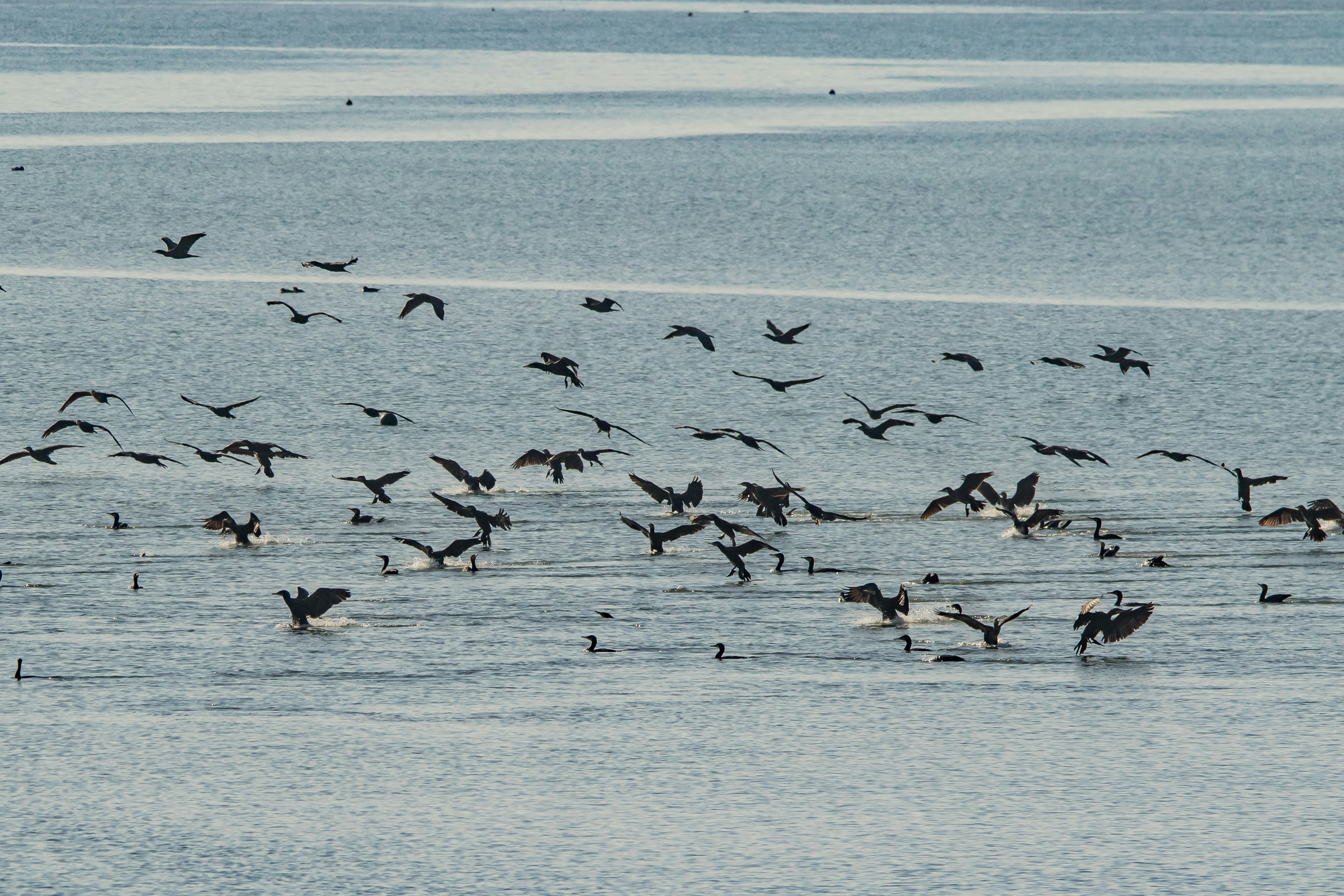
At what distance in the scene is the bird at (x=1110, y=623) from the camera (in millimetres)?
6129

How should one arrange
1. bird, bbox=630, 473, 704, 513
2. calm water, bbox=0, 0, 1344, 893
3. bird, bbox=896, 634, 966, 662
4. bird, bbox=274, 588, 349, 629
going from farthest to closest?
1. bird, bbox=630, 473, 704, 513
2. bird, bbox=274, 588, 349, 629
3. bird, bbox=896, 634, 966, 662
4. calm water, bbox=0, 0, 1344, 893

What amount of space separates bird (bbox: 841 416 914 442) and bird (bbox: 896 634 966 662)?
3.50 m

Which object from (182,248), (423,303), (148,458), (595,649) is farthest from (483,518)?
(182,248)

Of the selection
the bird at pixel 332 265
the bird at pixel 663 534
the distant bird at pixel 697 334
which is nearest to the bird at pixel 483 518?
the bird at pixel 663 534

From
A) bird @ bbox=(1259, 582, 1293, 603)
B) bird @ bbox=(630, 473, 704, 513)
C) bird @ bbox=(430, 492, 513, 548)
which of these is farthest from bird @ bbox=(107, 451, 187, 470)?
bird @ bbox=(1259, 582, 1293, 603)

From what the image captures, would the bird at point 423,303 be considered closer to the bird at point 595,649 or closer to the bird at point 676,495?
the bird at point 676,495

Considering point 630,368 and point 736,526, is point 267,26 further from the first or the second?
point 736,526

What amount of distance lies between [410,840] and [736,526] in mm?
3191

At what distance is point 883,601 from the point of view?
654 cm

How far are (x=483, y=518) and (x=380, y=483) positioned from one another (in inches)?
37.3

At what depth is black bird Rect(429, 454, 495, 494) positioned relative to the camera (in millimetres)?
8672

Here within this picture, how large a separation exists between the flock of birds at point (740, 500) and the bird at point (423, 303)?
160 cm

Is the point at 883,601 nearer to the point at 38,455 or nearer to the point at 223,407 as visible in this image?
the point at 38,455

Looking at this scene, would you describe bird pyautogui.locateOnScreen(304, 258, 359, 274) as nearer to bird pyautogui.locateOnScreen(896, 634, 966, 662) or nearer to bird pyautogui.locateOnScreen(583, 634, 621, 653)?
bird pyautogui.locateOnScreen(583, 634, 621, 653)
